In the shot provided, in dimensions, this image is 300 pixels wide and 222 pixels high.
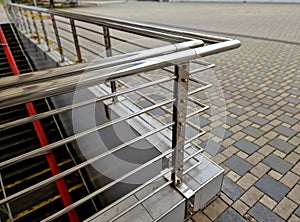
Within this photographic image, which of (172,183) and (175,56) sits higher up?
(175,56)

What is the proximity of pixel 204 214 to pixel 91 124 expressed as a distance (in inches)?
61.9

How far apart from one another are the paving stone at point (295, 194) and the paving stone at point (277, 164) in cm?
17

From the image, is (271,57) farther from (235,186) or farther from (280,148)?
(235,186)

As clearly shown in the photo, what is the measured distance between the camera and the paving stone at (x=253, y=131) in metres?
2.32

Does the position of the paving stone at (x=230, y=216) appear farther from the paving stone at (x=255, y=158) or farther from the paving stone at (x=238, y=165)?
the paving stone at (x=255, y=158)

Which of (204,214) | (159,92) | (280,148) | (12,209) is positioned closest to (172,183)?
(204,214)

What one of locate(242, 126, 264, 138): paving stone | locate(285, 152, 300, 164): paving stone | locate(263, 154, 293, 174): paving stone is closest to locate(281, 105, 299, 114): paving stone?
locate(242, 126, 264, 138): paving stone

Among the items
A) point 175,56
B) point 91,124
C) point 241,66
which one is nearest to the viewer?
point 175,56

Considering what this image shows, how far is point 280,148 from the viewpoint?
211 centimetres

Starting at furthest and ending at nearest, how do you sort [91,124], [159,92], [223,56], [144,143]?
[223,56]
[159,92]
[91,124]
[144,143]

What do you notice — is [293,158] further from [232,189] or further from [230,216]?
[230,216]

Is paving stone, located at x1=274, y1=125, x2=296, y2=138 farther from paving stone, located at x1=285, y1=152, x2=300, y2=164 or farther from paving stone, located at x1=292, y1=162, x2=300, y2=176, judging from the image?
paving stone, located at x1=292, y1=162, x2=300, y2=176

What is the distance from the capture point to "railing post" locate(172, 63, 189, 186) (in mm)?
1102

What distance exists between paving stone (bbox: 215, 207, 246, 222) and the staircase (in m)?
1.98
